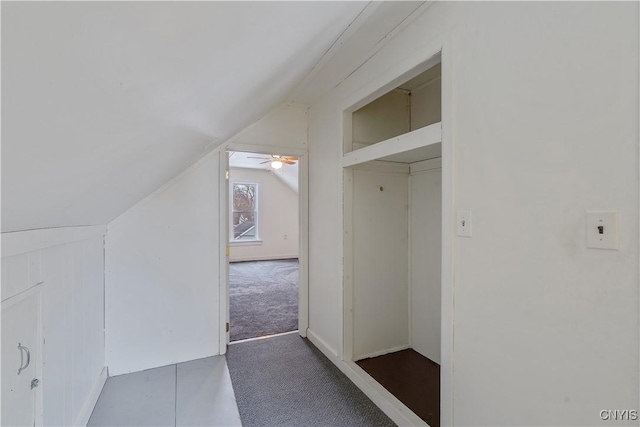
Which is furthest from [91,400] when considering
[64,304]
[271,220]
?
[271,220]

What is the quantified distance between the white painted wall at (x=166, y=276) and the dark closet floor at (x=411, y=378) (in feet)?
4.60

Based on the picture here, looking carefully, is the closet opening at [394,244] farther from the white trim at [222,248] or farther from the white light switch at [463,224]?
the white trim at [222,248]

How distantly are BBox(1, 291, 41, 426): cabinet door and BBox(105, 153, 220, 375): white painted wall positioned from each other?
114 cm

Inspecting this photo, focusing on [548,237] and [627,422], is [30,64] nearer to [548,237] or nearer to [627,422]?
[548,237]

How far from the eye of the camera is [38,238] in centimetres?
107

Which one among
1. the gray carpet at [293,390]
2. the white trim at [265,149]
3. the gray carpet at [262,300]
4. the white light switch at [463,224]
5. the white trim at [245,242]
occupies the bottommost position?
the gray carpet at [293,390]

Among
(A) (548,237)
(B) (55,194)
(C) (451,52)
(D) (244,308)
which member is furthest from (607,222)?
(D) (244,308)

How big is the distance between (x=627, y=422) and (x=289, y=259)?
680 centimetres

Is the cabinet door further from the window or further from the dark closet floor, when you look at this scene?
the window

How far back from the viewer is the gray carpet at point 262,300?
3021 mm

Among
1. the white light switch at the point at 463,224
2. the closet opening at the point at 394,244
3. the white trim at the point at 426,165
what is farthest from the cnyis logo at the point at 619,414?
the white trim at the point at 426,165

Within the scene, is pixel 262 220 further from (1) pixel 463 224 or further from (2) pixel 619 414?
(2) pixel 619 414

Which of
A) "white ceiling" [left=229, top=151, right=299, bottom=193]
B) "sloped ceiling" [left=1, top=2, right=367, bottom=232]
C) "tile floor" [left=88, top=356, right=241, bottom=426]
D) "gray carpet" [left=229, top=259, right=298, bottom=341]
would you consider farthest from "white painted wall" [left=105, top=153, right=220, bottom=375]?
"white ceiling" [left=229, top=151, right=299, bottom=193]

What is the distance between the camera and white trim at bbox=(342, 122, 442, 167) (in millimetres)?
1388
